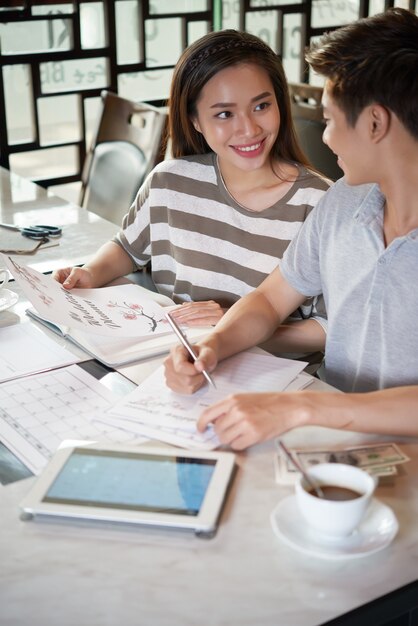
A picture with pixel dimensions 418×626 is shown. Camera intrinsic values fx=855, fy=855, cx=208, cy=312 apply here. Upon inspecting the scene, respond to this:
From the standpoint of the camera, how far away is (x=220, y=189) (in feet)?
6.25

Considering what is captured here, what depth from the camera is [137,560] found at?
3.07 ft

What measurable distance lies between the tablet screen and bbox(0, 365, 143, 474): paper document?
0.07 m

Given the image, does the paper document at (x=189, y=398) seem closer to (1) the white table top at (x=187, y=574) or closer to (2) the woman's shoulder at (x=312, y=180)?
(1) the white table top at (x=187, y=574)

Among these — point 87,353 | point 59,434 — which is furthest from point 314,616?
point 87,353

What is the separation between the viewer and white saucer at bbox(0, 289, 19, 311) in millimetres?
1671

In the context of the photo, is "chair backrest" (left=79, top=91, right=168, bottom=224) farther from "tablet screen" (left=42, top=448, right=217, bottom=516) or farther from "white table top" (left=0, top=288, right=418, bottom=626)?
"white table top" (left=0, top=288, right=418, bottom=626)

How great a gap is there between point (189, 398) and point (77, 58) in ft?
7.62

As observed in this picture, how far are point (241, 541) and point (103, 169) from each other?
194 centimetres

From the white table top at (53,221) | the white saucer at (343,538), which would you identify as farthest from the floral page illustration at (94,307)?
the white saucer at (343,538)

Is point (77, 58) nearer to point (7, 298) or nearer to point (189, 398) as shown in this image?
point (7, 298)

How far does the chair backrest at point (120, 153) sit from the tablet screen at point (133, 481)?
1559 millimetres

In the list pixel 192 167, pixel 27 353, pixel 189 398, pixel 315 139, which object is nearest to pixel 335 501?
pixel 189 398

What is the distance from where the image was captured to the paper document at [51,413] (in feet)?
3.88

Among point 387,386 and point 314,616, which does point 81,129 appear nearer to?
point 387,386
